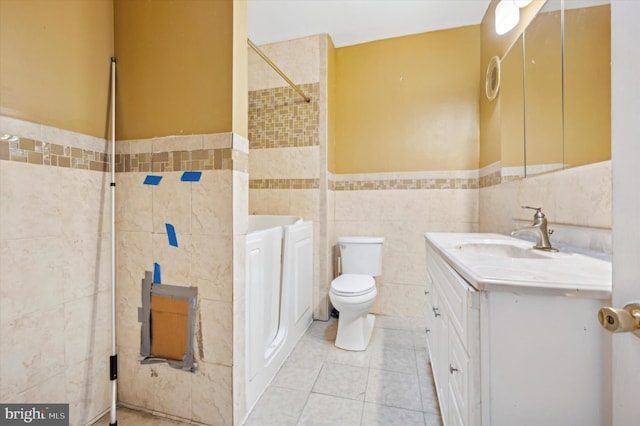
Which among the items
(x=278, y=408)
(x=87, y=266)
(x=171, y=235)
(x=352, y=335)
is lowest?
(x=278, y=408)

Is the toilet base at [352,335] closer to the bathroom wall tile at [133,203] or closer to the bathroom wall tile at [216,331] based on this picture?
the bathroom wall tile at [216,331]

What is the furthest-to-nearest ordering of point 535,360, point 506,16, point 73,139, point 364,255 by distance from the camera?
point 364,255
point 506,16
point 73,139
point 535,360

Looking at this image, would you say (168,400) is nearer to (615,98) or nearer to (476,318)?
(476,318)

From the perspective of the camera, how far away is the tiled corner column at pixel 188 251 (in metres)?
1.21

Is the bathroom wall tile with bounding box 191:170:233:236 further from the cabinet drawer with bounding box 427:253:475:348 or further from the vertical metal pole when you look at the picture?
the cabinet drawer with bounding box 427:253:475:348

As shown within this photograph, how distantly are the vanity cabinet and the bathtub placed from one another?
3.32ft

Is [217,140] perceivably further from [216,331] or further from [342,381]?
[342,381]

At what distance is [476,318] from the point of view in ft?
2.31

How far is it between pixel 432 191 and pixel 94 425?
261cm

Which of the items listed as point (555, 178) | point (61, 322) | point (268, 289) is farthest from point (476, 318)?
point (61, 322)

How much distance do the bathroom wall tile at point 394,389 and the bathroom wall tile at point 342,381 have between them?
0.04m

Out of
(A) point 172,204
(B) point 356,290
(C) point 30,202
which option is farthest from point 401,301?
(C) point 30,202

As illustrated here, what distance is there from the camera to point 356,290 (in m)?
1.85

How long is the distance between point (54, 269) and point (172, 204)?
0.51 m
